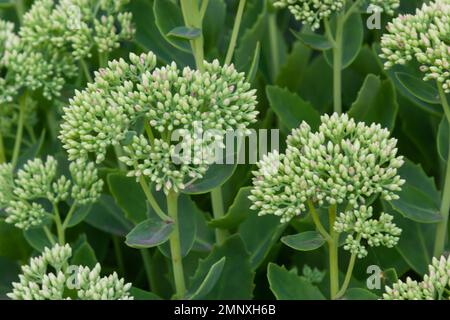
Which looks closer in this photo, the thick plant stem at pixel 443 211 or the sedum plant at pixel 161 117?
the sedum plant at pixel 161 117

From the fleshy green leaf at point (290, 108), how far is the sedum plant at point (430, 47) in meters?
0.25

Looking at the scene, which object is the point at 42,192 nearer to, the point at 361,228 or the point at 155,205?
the point at 155,205

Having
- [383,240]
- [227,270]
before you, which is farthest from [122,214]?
[383,240]

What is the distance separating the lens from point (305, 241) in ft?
5.19

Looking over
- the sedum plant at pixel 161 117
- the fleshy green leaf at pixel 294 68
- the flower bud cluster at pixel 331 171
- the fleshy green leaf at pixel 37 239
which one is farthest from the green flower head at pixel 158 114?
the fleshy green leaf at pixel 294 68

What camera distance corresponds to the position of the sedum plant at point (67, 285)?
60.7 inches

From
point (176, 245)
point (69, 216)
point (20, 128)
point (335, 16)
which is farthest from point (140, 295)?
point (335, 16)

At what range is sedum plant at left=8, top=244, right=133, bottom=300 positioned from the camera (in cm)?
154

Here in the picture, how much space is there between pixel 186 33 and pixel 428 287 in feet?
2.26

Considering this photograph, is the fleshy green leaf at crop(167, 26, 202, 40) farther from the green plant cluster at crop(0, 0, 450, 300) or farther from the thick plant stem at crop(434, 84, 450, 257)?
the thick plant stem at crop(434, 84, 450, 257)

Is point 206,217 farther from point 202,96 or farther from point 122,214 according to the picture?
point 202,96

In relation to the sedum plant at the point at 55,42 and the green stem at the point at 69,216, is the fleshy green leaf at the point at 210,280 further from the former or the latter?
the sedum plant at the point at 55,42

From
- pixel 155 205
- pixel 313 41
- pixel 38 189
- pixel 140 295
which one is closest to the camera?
pixel 155 205
